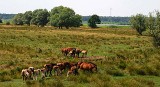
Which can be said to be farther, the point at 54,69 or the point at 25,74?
the point at 54,69

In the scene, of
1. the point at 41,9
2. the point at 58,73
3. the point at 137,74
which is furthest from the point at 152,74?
the point at 41,9

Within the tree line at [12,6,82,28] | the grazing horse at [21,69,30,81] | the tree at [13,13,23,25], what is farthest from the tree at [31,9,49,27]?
the grazing horse at [21,69,30,81]

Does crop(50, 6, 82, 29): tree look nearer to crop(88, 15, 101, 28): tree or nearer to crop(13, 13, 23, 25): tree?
crop(88, 15, 101, 28): tree

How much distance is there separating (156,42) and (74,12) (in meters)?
91.3

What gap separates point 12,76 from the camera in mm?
21719

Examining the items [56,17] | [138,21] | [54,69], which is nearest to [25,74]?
[54,69]

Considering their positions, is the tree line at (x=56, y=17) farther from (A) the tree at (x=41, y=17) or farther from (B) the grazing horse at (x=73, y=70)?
(B) the grazing horse at (x=73, y=70)

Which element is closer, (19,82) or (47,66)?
(19,82)

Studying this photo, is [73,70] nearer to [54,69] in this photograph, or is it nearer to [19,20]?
[54,69]

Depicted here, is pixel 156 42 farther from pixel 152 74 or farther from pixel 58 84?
pixel 58 84

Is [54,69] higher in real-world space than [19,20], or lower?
higher

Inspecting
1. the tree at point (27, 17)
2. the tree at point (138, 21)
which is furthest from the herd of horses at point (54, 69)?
the tree at point (27, 17)

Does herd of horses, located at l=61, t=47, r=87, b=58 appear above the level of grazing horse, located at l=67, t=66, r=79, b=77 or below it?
below

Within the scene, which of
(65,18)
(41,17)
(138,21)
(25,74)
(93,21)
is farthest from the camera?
(93,21)
